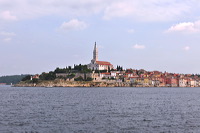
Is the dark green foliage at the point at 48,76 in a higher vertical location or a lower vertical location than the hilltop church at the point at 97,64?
lower

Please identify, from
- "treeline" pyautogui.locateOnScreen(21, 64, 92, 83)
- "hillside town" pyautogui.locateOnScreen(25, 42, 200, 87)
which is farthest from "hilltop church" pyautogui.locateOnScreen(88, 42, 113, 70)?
"treeline" pyautogui.locateOnScreen(21, 64, 92, 83)

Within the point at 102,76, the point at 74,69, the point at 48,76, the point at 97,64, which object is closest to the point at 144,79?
the point at 102,76

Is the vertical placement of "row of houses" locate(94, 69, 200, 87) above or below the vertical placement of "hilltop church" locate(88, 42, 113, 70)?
below

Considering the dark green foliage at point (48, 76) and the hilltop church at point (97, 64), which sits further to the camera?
the hilltop church at point (97, 64)

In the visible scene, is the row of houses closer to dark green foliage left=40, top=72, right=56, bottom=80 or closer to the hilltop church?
the hilltop church

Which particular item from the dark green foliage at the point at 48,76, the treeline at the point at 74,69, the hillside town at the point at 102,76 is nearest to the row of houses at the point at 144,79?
the hillside town at the point at 102,76

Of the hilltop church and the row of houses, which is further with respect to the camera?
the hilltop church

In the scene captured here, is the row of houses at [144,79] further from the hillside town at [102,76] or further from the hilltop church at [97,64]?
the hilltop church at [97,64]

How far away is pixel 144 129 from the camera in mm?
25109

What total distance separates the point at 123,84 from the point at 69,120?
12694 cm

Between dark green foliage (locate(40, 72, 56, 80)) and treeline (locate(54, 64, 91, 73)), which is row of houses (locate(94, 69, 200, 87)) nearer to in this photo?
treeline (locate(54, 64, 91, 73))

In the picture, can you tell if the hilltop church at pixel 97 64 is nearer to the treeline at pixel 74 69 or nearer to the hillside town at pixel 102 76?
the hillside town at pixel 102 76

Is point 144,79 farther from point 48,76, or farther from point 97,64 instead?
point 48,76

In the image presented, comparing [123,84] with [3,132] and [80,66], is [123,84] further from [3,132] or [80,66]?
[3,132]
